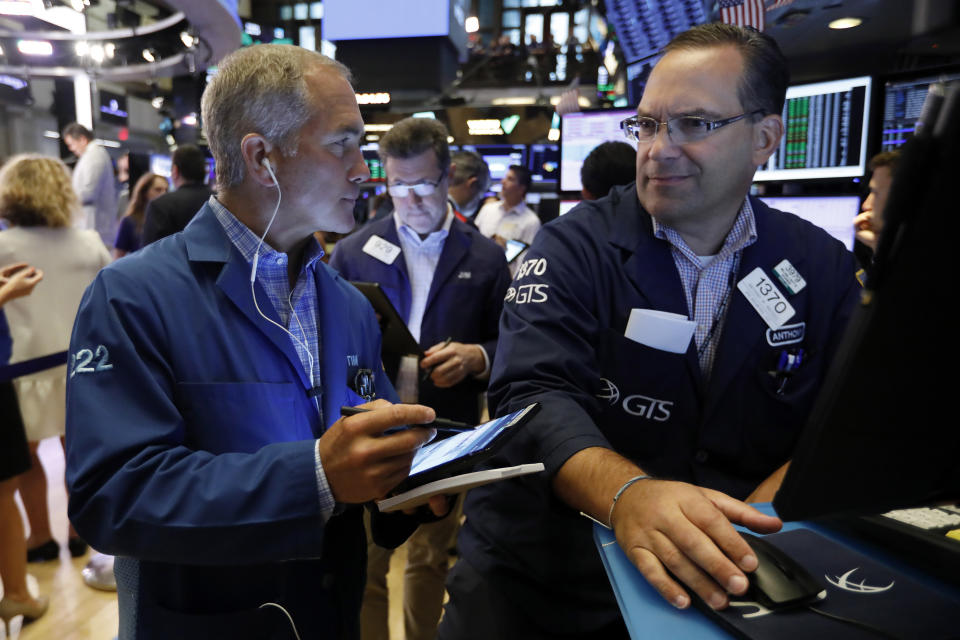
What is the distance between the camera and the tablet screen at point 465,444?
2.98ft

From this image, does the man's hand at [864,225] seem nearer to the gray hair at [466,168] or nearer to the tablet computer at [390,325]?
the tablet computer at [390,325]

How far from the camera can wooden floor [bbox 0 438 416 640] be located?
2.65 m

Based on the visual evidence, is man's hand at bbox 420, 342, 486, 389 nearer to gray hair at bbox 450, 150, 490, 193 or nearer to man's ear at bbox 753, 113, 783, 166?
man's ear at bbox 753, 113, 783, 166

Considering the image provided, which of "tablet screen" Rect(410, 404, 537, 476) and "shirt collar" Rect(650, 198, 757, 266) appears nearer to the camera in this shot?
"tablet screen" Rect(410, 404, 537, 476)

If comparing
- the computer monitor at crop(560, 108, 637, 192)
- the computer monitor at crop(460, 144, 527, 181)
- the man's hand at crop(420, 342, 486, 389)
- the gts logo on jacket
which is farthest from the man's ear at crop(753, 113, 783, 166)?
the computer monitor at crop(460, 144, 527, 181)

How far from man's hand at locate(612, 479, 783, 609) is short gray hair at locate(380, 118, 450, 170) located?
6.31 ft

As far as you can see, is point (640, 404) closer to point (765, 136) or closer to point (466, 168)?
point (765, 136)

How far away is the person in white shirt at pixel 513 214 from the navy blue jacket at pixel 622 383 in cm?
426

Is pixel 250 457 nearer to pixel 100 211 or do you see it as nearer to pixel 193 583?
pixel 193 583

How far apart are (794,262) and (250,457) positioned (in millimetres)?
1150

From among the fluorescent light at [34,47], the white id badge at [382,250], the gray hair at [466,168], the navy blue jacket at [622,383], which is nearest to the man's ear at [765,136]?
the navy blue jacket at [622,383]

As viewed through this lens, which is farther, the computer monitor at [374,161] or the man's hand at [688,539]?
the computer monitor at [374,161]

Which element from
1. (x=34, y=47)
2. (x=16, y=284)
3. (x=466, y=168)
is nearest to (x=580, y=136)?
(x=466, y=168)

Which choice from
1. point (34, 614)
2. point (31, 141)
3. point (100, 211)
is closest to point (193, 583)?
point (34, 614)
